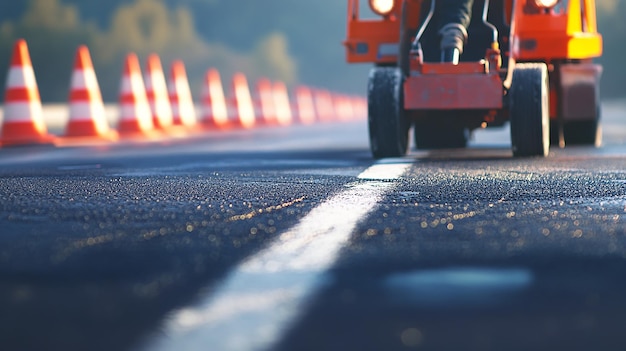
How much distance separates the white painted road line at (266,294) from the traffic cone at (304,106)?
30273 millimetres

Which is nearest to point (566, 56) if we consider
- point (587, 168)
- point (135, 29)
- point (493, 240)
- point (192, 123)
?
point (587, 168)

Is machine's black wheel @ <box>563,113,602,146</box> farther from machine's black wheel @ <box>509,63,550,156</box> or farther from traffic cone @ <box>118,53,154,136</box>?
traffic cone @ <box>118,53,154,136</box>

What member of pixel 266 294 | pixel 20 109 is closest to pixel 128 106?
pixel 20 109

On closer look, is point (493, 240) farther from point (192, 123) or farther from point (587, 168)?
point (192, 123)

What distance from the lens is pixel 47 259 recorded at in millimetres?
3881

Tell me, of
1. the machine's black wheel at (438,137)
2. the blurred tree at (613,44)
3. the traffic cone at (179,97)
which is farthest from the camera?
the blurred tree at (613,44)

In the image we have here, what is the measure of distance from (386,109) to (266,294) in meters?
6.29

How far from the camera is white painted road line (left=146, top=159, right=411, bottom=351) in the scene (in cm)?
271

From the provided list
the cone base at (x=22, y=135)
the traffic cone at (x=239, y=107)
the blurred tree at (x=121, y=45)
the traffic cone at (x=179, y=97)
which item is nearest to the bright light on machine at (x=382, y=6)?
the cone base at (x=22, y=135)

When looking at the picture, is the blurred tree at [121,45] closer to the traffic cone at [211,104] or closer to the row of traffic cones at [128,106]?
the row of traffic cones at [128,106]

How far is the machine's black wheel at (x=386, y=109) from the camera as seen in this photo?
9.39 m

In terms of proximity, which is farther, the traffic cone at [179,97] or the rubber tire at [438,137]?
the traffic cone at [179,97]

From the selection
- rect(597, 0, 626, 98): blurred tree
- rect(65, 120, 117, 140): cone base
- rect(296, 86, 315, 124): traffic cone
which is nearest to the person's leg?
rect(65, 120, 117, 140): cone base

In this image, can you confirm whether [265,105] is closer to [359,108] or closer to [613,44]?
[359,108]
